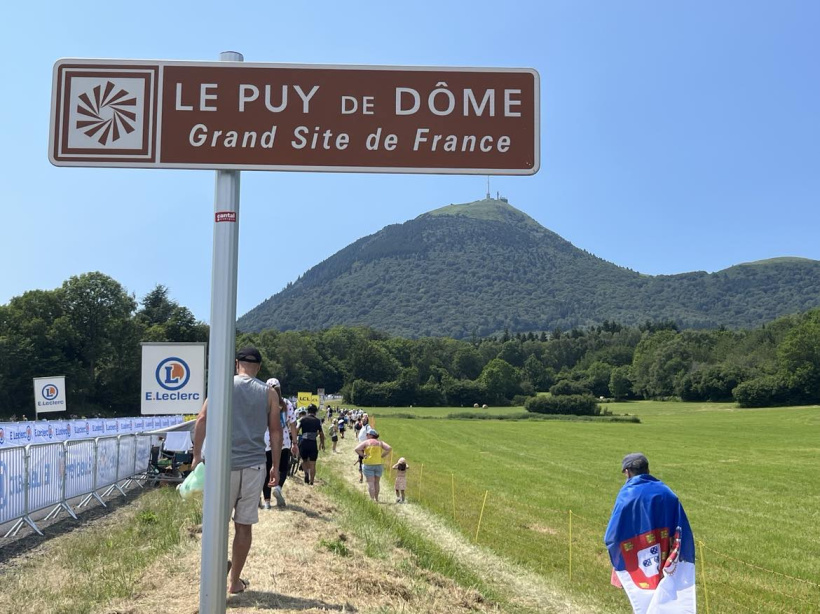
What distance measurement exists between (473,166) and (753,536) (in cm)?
1485

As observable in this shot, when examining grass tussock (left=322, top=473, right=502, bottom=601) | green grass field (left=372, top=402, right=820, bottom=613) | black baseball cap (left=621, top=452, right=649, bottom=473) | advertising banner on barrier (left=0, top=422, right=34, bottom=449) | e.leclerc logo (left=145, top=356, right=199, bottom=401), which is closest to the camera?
black baseball cap (left=621, top=452, right=649, bottom=473)

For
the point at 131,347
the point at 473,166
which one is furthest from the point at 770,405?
the point at 473,166

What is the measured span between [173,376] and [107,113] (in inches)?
564

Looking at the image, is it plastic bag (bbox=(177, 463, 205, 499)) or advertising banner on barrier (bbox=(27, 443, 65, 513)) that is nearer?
plastic bag (bbox=(177, 463, 205, 499))

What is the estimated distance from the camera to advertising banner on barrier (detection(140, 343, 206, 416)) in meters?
17.5

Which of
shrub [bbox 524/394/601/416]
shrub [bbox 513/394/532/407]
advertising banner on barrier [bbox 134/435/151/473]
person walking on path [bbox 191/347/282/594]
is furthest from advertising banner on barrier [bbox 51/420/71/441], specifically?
shrub [bbox 513/394/532/407]

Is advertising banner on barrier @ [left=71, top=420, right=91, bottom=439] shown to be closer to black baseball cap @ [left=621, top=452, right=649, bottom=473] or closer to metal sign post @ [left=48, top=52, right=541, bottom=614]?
black baseball cap @ [left=621, top=452, right=649, bottom=473]

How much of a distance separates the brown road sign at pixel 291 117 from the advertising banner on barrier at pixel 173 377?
13.9 metres

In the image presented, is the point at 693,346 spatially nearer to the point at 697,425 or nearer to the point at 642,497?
the point at 697,425

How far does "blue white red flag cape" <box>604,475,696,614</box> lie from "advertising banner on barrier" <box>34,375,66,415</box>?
32575 mm

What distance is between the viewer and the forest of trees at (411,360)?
7681 cm

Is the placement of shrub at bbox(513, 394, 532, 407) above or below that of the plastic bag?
below

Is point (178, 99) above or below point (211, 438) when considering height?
above

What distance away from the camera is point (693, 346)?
14012 centimetres
